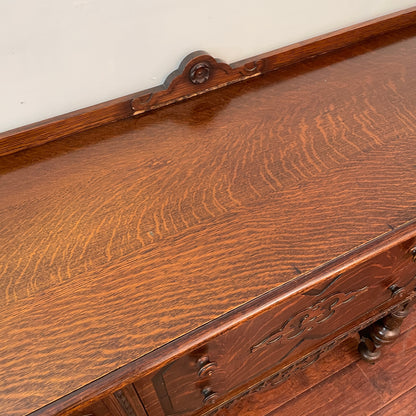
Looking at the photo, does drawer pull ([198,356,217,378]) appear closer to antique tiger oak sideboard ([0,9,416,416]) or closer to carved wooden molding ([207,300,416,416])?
antique tiger oak sideboard ([0,9,416,416])

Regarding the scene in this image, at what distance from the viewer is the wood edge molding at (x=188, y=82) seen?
→ 679mm

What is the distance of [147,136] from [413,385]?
0.93 meters

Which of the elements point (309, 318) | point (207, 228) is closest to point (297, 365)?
point (309, 318)

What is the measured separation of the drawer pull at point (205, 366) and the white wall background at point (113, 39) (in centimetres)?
47

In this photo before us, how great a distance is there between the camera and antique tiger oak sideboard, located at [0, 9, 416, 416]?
47 centimetres

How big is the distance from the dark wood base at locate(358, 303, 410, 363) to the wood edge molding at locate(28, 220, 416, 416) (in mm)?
477

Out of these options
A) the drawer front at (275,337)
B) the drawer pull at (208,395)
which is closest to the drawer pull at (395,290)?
the drawer front at (275,337)

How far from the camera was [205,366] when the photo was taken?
0.58 metres

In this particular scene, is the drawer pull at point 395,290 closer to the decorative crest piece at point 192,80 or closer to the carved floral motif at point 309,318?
the carved floral motif at point 309,318

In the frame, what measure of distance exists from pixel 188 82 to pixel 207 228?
0.32m

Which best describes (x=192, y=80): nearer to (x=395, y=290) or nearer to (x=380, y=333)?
(x=395, y=290)

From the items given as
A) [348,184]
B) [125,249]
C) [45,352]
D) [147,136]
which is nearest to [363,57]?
[348,184]

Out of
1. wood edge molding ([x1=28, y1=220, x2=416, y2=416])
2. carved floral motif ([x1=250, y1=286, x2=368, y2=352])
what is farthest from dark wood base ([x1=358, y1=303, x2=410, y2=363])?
wood edge molding ([x1=28, y1=220, x2=416, y2=416])

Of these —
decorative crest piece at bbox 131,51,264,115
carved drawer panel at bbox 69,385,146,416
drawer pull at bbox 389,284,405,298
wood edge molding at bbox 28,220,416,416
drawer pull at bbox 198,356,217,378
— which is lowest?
wood edge molding at bbox 28,220,416,416
